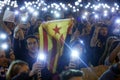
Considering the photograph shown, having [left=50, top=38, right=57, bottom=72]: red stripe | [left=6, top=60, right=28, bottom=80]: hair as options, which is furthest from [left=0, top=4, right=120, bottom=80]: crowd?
[left=50, top=38, right=57, bottom=72]: red stripe

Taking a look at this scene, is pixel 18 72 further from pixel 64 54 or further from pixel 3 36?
pixel 3 36

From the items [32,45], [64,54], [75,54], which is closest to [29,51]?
[32,45]

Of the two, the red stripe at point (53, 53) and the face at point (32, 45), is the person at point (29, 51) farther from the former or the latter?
the red stripe at point (53, 53)

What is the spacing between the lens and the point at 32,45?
732 cm

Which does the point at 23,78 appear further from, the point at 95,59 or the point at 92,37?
the point at 92,37

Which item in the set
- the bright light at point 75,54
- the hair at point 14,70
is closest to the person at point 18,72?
the hair at point 14,70

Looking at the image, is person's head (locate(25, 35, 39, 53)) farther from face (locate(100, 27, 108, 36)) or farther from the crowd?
face (locate(100, 27, 108, 36))

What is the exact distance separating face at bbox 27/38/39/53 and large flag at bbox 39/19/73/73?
41.7 inches

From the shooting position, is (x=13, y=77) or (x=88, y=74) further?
(x=88, y=74)

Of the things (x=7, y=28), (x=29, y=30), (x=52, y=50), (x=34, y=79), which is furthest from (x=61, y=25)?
(x=29, y=30)

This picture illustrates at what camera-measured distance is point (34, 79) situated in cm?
574

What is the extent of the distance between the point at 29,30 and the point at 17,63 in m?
4.46

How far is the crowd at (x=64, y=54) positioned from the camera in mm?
5426

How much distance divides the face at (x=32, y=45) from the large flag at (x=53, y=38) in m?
1.06
